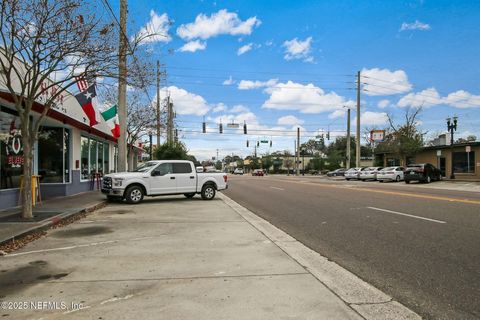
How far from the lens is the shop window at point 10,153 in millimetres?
13914

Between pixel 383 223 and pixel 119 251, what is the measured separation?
263 inches

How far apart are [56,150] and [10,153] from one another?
16.2 feet

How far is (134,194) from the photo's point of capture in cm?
1727

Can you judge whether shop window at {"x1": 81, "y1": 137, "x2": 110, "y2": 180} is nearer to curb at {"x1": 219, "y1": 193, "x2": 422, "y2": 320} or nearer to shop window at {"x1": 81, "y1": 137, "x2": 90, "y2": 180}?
shop window at {"x1": 81, "y1": 137, "x2": 90, "y2": 180}

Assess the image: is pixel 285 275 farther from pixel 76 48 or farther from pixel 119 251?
pixel 76 48

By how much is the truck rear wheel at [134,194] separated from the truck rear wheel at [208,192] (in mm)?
3105

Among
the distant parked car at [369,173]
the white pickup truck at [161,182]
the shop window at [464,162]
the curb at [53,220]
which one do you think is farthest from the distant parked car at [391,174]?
the curb at [53,220]

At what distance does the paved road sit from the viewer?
17.4 feet

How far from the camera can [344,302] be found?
196 inches

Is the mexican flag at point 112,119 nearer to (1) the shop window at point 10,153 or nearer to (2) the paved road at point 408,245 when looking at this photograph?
(1) the shop window at point 10,153

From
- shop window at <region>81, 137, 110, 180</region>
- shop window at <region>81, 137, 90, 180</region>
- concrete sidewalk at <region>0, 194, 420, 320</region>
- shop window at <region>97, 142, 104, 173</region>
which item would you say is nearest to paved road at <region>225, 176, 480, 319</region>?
concrete sidewalk at <region>0, 194, 420, 320</region>

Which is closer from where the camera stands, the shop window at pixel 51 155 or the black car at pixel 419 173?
the shop window at pixel 51 155

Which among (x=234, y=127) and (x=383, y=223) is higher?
(x=234, y=127)

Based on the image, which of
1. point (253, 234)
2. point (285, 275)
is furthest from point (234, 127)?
point (285, 275)
